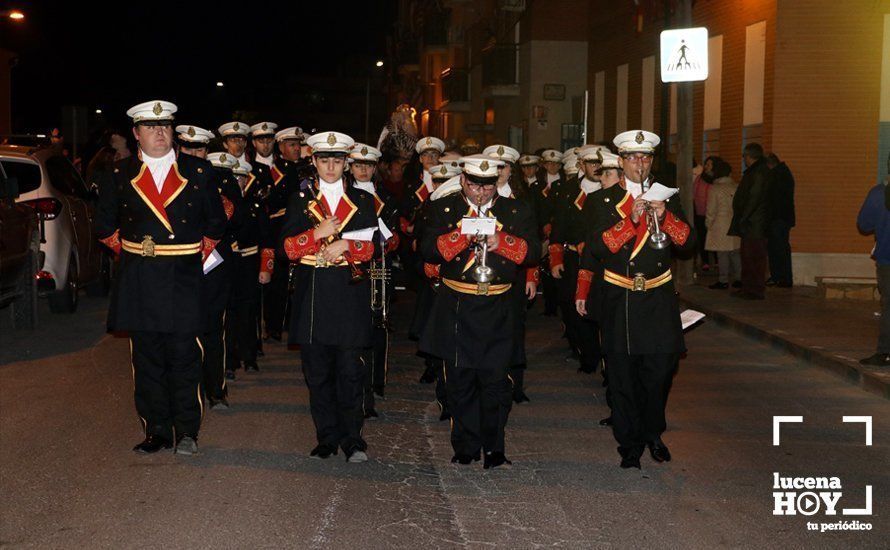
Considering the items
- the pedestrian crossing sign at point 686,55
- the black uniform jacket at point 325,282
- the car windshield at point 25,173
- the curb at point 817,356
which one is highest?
the pedestrian crossing sign at point 686,55

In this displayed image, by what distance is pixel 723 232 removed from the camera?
1948 cm

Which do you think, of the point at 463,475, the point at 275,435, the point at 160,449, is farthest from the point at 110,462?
the point at 463,475

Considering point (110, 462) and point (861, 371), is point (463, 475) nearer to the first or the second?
point (110, 462)

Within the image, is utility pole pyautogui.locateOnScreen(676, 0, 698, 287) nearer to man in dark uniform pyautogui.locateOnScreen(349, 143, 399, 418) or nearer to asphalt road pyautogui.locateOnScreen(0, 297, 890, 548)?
asphalt road pyautogui.locateOnScreen(0, 297, 890, 548)

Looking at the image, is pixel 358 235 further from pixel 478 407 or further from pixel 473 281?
pixel 478 407

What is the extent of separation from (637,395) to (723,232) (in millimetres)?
11602

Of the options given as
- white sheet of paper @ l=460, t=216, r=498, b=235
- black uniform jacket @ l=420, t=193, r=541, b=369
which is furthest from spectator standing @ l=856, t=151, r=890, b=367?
white sheet of paper @ l=460, t=216, r=498, b=235

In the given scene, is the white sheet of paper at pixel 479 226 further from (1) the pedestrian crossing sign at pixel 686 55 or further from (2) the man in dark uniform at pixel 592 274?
A: (1) the pedestrian crossing sign at pixel 686 55

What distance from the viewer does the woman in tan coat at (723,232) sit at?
19.6 meters

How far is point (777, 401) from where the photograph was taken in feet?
35.6

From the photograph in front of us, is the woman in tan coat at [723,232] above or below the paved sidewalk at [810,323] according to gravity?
above

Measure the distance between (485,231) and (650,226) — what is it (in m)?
1.03

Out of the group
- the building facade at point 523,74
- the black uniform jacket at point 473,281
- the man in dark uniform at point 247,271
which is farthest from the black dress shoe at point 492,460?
the building facade at point 523,74

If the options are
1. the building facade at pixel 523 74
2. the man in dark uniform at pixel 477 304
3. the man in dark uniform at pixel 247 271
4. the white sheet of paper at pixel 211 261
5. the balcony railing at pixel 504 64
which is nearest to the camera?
the man in dark uniform at pixel 477 304
